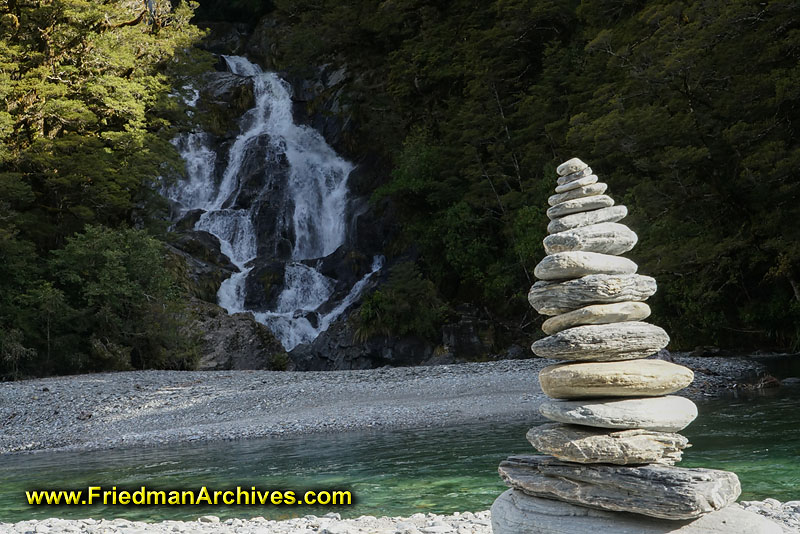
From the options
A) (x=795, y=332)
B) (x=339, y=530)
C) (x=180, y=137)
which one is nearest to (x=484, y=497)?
(x=339, y=530)

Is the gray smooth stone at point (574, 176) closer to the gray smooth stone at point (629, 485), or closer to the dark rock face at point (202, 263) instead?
the gray smooth stone at point (629, 485)

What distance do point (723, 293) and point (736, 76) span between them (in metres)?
5.76

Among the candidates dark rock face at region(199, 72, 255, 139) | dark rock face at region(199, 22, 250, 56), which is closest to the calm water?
dark rock face at region(199, 72, 255, 139)

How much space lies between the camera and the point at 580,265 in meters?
4.90

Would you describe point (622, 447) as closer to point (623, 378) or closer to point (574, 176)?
point (623, 378)

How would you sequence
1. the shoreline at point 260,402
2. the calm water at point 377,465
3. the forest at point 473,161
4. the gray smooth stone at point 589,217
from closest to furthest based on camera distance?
the gray smooth stone at point 589,217, the calm water at point 377,465, the shoreline at point 260,402, the forest at point 473,161

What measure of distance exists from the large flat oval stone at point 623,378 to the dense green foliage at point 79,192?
17.7m

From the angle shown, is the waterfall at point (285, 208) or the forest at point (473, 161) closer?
the forest at point (473, 161)

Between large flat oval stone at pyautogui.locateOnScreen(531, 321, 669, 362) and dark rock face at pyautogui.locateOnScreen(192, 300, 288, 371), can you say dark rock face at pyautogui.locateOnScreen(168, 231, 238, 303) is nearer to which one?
dark rock face at pyautogui.locateOnScreen(192, 300, 288, 371)

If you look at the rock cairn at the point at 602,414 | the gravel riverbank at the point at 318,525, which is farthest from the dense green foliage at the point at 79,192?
the rock cairn at the point at 602,414

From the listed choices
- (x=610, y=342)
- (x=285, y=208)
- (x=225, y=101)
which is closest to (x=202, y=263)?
(x=285, y=208)

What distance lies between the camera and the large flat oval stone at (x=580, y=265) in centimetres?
491

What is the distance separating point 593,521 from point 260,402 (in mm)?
11031

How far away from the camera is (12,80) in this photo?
20828 millimetres
